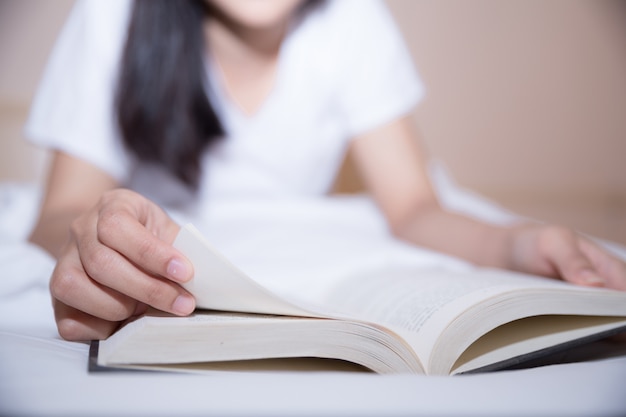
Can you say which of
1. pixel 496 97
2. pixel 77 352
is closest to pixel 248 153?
pixel 77 352

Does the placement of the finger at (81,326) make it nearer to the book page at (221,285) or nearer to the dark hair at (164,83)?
the book page at (221,285)

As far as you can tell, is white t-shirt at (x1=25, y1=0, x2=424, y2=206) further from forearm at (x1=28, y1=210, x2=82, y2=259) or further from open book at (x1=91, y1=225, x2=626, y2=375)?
open book at (x1=91, y1=225, x2=626, y2=375)

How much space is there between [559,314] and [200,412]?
12.8 inches

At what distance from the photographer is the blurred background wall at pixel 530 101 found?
1.79 meters

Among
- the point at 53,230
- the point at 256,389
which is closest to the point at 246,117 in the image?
the point at 53,230

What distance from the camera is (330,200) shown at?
45.5 inches

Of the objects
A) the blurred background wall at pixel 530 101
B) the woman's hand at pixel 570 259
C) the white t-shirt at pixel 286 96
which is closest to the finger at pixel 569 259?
the woman's hand at pixel 570 259

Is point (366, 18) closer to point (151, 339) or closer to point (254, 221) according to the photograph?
point (254, 221)

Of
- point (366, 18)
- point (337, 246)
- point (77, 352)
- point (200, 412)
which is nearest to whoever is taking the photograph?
point (200, 412)

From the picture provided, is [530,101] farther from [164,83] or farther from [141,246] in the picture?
[141,246]

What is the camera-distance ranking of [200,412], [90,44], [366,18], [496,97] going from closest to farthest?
[200,412] → [90,44] → [366,18] → [496,97]

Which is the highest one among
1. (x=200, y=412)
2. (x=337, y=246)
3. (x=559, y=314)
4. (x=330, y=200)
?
(x=330, y=200)

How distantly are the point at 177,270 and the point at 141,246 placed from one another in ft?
0.11

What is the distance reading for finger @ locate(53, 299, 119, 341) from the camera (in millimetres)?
447
